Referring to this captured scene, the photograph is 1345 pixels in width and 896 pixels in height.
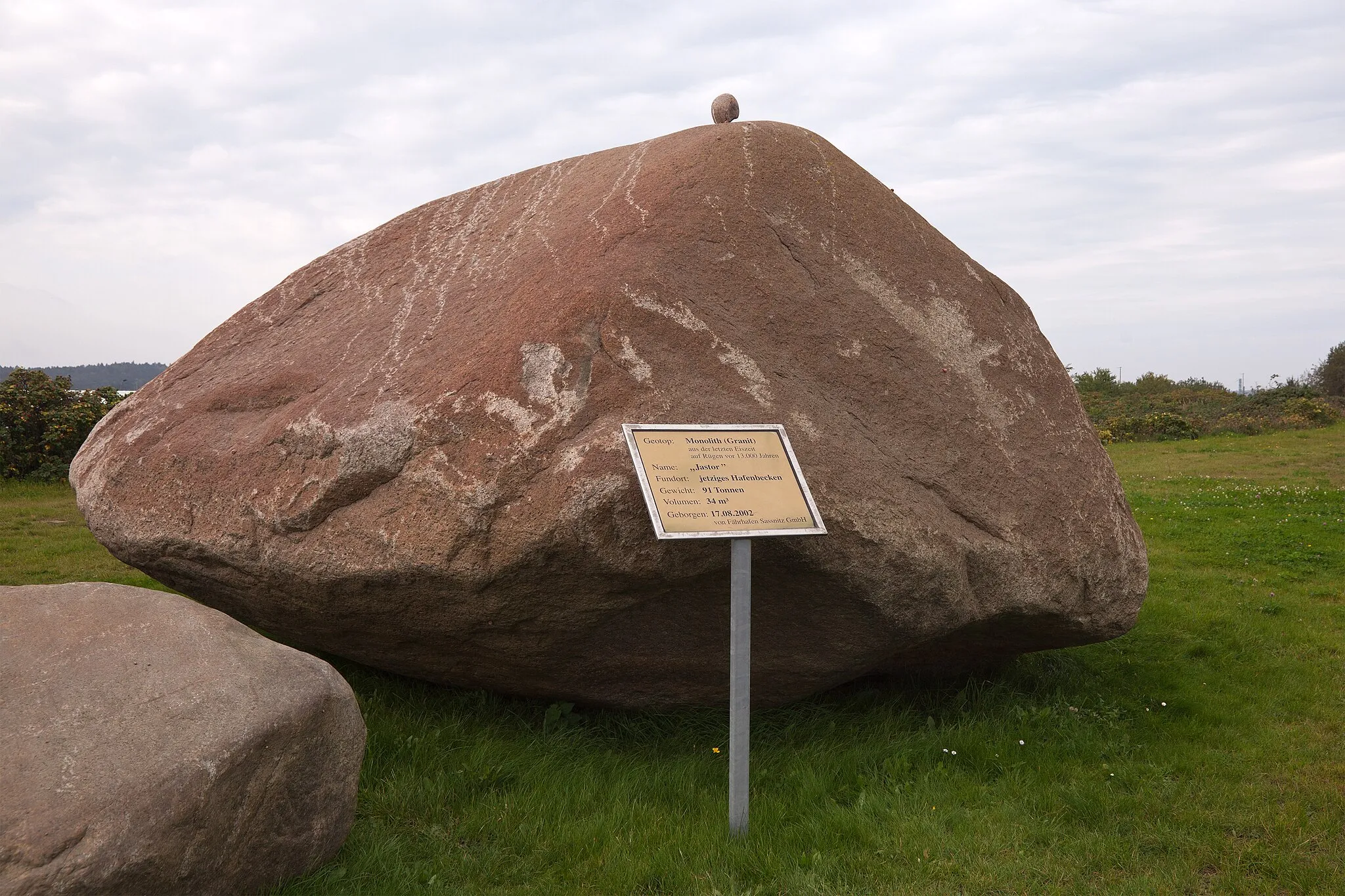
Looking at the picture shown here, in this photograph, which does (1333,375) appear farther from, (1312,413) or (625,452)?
(625,452)

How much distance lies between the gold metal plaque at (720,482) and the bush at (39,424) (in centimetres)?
1224

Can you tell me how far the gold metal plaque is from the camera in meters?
3.77

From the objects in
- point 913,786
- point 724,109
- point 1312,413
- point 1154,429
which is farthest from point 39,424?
point 1312,413

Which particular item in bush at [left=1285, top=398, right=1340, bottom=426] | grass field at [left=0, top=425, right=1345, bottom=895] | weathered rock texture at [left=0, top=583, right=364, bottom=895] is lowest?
grass field at [left=0, top=425, right=1345, bottom=895]

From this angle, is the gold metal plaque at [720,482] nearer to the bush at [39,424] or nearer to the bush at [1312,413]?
the bush at [39,424]

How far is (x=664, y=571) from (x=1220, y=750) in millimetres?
3146

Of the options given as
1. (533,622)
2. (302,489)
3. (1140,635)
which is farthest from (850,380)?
(1140,635)

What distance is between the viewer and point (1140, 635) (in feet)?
23.6

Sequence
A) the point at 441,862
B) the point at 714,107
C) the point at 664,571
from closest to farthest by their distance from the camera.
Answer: the point at 441,862, the point at 664,571, the point at 714,107

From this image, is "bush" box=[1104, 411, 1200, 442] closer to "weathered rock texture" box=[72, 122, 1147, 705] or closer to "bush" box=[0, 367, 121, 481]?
"weathered rock texture" box=[72, 122, 1147, 705]

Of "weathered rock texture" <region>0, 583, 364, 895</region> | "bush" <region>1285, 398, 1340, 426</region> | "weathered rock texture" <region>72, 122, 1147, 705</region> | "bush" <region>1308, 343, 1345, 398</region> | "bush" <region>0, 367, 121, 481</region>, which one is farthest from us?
"bush" <region>1308, 343, 1345, 398</region>

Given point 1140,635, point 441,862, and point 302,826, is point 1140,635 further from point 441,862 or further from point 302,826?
point 302,826

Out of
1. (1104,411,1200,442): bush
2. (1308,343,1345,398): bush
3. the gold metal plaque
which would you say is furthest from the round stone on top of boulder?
(1308,343,1345,398): bush

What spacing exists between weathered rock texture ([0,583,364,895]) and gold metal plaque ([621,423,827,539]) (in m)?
1.38
